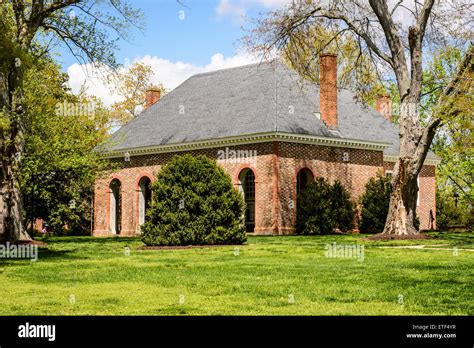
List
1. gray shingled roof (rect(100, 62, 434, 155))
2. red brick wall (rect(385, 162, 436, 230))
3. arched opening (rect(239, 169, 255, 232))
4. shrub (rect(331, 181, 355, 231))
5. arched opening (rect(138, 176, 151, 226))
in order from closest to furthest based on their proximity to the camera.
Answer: gray shingled roof (rect(100, 62, 434, 155)), shrub (rect(331, 181, 355, 231)), arched opening (rect(239, 169, 255, 232)), arched opening (rect(138, 176, 151, 226)), red brick wall (rect(385, 162, 436, 230))

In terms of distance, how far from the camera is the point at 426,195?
4441 cm

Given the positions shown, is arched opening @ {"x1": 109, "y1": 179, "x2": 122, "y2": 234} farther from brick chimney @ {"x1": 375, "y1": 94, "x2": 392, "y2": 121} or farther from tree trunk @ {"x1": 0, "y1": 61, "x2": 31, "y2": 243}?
tree trunk @ {"x1": 0, "y1": 61, "x2": 31, "y2": 243}

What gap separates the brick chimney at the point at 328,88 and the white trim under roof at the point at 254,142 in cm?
132

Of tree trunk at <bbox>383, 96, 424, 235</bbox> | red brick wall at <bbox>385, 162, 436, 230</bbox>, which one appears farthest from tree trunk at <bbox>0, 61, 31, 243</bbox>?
red brick wall at <bbox>385, 162, 436, 230</bbox>

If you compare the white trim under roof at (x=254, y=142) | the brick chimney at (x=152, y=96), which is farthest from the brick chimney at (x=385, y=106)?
the brick chimney at (x=152, y=96)

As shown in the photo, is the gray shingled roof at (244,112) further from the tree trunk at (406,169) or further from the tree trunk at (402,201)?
the tree trunk at (402,201)

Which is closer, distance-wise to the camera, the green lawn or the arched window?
the green lawn

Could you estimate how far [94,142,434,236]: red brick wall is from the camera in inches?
1314

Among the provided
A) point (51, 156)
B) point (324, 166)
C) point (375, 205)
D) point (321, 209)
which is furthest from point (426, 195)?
point (51, 156)

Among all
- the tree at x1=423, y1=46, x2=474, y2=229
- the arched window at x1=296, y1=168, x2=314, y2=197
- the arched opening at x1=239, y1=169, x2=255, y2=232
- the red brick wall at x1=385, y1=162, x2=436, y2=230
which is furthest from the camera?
the red brick wall at x1=385, y1=162, x2=436, y2=230

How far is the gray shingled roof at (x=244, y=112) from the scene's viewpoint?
34750 millimetres

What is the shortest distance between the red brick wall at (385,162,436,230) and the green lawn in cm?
2613
